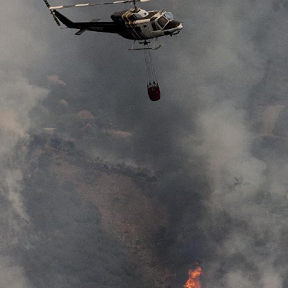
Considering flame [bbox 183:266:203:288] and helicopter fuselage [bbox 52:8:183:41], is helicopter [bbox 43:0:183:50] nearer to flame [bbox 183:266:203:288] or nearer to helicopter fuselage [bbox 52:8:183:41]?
helicopter fuselage [bbox 52:8:183:41]

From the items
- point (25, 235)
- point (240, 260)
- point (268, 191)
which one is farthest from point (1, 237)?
point (268, 191)

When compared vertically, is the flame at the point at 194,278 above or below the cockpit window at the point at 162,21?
above

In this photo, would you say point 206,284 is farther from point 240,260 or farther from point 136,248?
point 136,248

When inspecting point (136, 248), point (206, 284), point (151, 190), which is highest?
point (151, 190)

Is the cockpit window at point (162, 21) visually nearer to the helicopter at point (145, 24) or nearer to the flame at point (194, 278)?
the helicopter at point (145, 24)

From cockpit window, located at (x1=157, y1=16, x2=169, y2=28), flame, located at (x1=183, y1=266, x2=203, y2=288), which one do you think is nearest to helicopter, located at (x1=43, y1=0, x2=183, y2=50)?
cockpit window, located at (x1=157, y1=16, x2=169, y2=28)

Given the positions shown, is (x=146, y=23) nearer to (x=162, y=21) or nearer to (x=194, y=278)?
(x=162, y=21)

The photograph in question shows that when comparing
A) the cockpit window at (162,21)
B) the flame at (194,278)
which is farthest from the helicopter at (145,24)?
the flame at (194,278)

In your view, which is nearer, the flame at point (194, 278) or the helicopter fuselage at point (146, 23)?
the helicopter fuselage at point (146, 23)
